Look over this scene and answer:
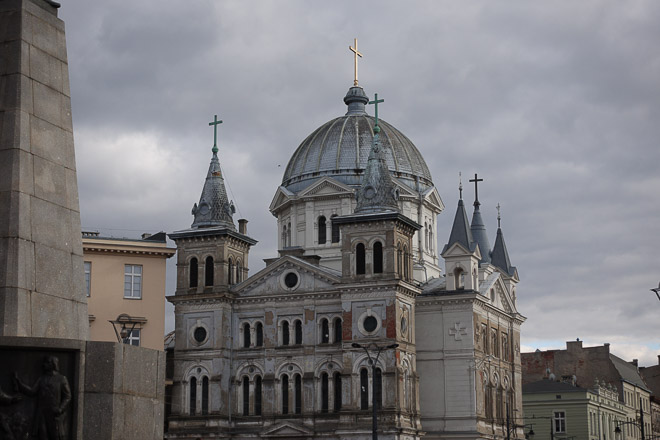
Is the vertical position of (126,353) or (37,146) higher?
(37,146)

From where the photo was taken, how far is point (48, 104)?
19.3 meters

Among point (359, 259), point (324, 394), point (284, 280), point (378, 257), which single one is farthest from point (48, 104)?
point (284, 280)

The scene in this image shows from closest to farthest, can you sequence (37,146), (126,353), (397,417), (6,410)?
(6,410)
(126,353)
(37,146)
(397,417)

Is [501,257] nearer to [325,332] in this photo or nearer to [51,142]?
[325,332]

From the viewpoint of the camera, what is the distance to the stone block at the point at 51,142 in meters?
18.7

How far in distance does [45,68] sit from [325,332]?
45143 mm

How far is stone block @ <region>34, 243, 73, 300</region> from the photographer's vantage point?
18031mm

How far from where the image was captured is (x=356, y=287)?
200 feet

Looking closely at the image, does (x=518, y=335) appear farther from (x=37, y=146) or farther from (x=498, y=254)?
(x=37, y=146)

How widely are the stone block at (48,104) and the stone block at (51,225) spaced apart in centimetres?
163

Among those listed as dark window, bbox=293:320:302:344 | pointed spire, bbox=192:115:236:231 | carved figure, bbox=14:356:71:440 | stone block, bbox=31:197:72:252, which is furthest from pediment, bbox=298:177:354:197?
carved figure, bbox=14:356:71:440

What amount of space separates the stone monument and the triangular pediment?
178 ft

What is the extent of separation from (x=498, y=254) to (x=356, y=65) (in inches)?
695

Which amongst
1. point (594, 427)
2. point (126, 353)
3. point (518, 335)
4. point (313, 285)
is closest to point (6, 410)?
point (126, 353)
